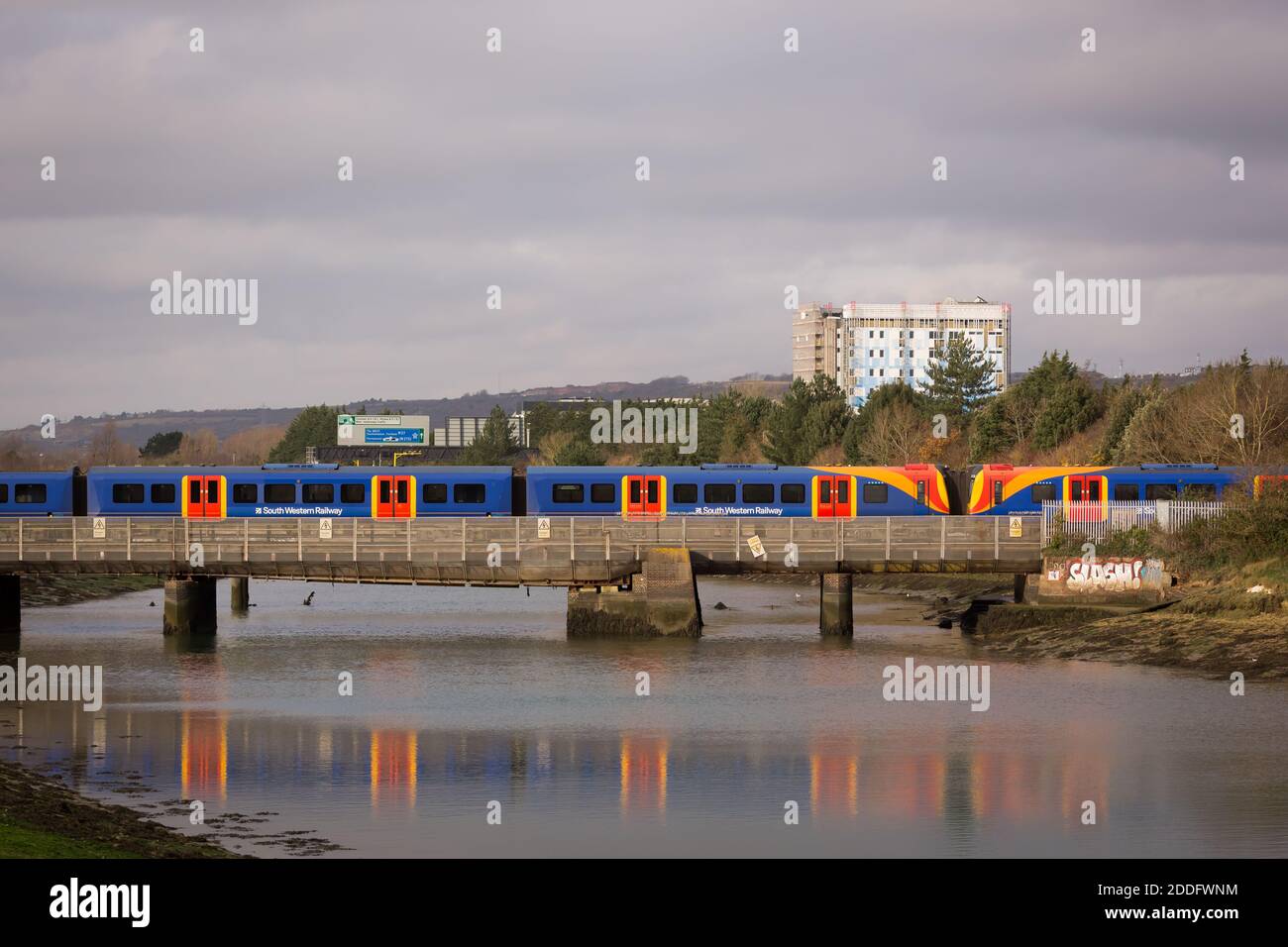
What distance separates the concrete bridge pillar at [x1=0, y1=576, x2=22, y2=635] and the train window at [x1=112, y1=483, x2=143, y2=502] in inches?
200

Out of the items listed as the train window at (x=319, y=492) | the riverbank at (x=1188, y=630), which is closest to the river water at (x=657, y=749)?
the riverbank at (x=1188, y=630)

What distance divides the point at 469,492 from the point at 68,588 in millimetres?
35267

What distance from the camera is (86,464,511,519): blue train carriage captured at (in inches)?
2724

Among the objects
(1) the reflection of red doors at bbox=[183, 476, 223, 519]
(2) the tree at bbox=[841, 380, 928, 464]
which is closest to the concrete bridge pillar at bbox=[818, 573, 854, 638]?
(1) the reflection of red doors at bbox=[183, 476, 223, 519]

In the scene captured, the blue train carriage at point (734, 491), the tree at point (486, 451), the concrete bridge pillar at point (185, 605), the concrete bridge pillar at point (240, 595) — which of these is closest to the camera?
the concrete bridge pillar at point (185, 605)

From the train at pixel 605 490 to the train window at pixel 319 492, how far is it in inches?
1.6

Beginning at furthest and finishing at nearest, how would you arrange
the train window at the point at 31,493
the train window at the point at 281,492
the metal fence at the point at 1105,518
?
the train window at the point at 31,493 < the train window at the point at 281,492 < the metal fence at the point at 1105,518

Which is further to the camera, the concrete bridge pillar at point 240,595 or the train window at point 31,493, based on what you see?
the concrete bridge pillar at point 240,595

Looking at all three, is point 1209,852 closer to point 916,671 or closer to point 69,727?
point 916,671

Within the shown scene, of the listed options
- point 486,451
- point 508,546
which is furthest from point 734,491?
point 486,451

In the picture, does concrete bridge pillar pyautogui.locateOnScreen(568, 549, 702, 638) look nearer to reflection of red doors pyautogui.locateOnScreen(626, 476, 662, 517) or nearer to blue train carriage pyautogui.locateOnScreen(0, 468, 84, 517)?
reflection of red doors pyautogui.locateOnScreen(626, 476, 662, 517)

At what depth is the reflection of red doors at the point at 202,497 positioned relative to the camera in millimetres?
69250

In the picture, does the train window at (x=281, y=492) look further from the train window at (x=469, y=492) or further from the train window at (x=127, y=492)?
the train window at (x=469, y=492)
